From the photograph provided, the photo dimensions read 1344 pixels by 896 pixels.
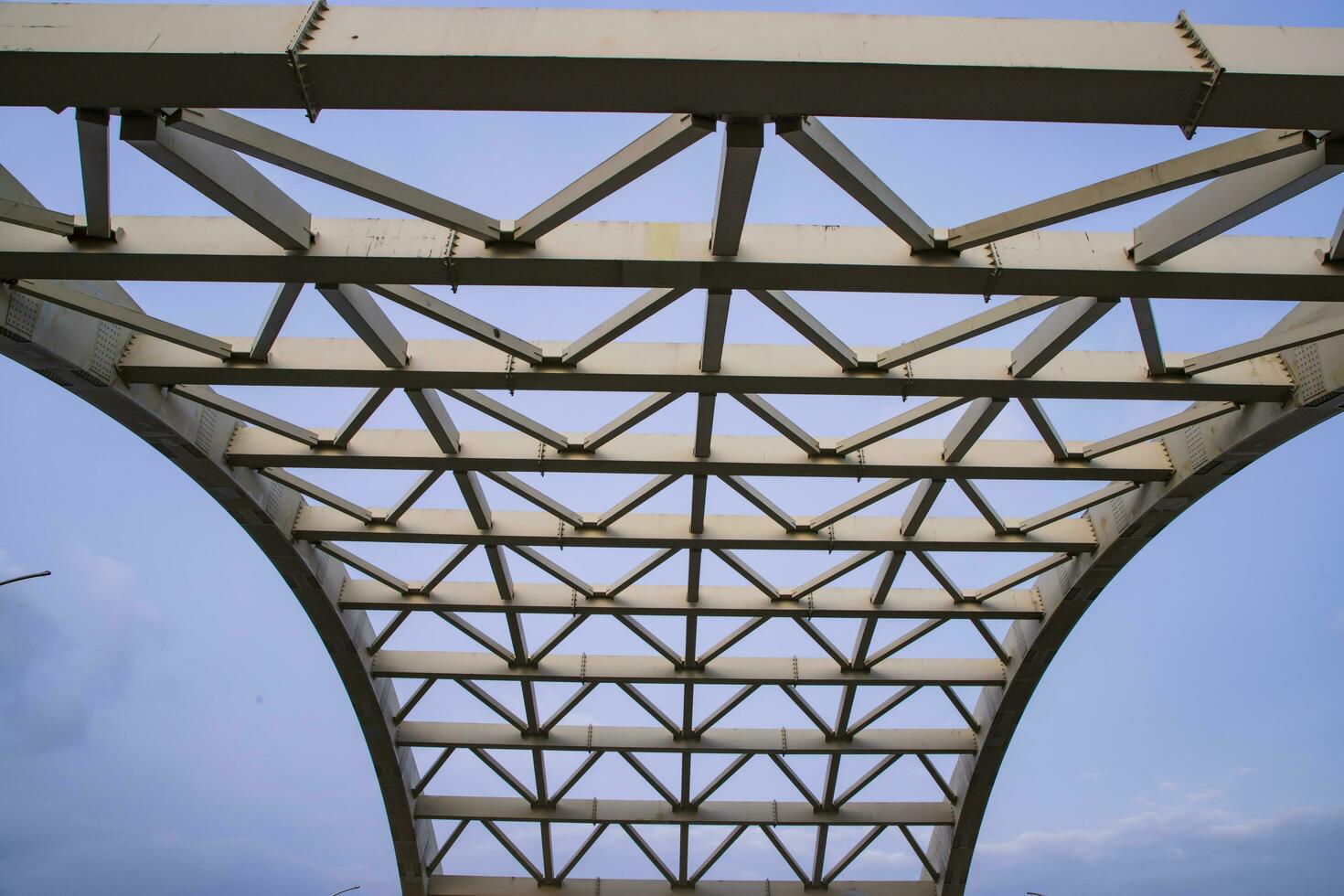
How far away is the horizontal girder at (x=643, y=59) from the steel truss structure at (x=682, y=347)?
3 centimetres

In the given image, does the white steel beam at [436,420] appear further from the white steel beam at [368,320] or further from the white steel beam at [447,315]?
the white steel beam at [447,315]

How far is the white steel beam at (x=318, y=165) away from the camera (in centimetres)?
873

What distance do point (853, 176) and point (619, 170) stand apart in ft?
7.16

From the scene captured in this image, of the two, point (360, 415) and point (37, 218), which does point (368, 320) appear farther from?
point (37, 218)

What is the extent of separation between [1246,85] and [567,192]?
5.81 meters

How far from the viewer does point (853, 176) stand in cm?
934

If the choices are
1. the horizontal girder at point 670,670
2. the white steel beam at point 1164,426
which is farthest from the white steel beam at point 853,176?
the horizontal girder at point 670,670

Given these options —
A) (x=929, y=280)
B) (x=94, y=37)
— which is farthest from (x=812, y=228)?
(x=94, y=37)

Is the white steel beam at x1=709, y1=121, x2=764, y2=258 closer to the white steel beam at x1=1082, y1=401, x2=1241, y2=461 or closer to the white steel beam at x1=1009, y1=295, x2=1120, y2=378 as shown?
the white steel beam at x1=1009, y1=295, x2=1120, y2=378

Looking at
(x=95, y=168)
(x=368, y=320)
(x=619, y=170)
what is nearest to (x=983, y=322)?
(x=619, y=170)

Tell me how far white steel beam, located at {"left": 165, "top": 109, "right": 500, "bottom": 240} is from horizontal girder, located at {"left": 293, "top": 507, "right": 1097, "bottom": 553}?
1006cm

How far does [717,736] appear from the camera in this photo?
28.8 meters

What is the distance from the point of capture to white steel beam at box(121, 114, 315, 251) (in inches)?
343

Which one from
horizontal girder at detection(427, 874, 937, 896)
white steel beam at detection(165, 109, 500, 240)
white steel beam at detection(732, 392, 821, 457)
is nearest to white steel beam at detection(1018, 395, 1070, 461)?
white steel beam at detection(732, 392, 821, 457)
